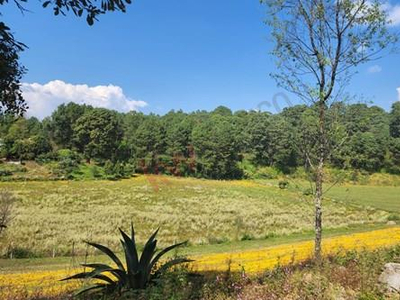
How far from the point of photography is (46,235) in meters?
19.6

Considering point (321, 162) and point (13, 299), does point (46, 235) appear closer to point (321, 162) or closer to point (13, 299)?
point (13, 299)

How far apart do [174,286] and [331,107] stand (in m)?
6.06

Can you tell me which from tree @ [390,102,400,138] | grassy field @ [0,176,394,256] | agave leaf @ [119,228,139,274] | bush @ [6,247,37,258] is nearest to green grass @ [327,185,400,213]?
grassy field @ [0,176,394,256]

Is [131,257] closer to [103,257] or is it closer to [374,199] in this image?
[103,257]

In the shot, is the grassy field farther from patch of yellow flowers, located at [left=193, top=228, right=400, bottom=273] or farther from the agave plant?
the agave plant

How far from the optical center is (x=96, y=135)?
76.7 metres

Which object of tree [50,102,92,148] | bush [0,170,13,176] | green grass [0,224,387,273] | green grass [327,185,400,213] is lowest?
green grass [327,185,400,213]

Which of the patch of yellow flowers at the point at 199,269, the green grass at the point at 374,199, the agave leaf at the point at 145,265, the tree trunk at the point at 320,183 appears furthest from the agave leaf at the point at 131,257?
the green grass at the point at 374,199

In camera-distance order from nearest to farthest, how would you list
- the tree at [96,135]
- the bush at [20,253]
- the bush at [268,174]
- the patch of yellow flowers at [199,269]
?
the patch of yellow flowers at [199,269], the bush at [20,253], the tree at [96,135], the bush at [268,174]

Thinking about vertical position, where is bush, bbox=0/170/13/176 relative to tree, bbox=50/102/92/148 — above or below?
below

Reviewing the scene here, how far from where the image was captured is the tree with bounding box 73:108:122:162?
252 feet

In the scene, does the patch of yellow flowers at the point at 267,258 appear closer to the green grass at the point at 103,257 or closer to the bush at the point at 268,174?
the green grass at the point at 103,257

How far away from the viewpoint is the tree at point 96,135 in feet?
252

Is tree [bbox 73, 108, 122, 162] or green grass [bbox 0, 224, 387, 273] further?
tree [bbox 73, 108, 122, 162]
